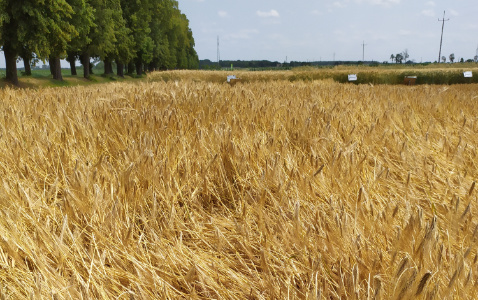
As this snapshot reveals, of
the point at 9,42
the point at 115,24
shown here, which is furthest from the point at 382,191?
the point at 115,24

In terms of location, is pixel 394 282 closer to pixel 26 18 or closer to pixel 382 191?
pixel 382 191

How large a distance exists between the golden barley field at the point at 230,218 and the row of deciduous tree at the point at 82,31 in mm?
17517

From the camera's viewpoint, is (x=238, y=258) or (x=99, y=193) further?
(x=99, y=193)

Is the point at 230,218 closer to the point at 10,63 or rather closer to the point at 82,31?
the point at 10,63

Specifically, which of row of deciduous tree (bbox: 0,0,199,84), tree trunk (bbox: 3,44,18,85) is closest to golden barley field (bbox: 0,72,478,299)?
row of deciduous tree (bbox: 0,0,199,84)

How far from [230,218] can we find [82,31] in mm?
24973

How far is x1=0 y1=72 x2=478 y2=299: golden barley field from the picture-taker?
0.83 m

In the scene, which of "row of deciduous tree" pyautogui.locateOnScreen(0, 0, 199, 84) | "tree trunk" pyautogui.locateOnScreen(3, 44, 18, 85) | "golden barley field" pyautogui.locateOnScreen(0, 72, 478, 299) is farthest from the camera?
"tree trunk" pyautogui.locateOnScreen(3, 44, 18, 85)

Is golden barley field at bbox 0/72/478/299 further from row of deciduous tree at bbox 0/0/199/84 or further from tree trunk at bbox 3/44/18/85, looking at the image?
tree trunk at bbox 3/44/18/85

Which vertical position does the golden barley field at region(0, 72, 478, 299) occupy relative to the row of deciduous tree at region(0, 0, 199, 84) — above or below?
below

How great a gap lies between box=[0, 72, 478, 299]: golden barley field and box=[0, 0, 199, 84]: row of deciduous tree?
57.5 feet

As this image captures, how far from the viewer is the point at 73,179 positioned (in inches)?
50.1

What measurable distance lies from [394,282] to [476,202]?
2.63 ft

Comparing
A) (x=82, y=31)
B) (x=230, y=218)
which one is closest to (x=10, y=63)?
(x=82, y=31)
